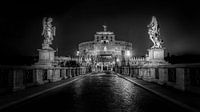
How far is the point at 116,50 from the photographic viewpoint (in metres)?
163

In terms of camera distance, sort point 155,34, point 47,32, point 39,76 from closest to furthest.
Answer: point 39,76 → point 47,32 → point 155,34

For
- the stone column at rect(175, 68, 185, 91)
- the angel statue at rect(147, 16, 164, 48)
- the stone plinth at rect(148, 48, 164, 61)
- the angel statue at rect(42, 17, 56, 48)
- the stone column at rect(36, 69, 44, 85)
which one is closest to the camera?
the stone column at rect(175, 68, 185, 91)

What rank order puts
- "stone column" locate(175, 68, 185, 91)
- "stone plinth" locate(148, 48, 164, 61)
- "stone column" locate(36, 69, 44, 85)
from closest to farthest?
"stone column" locate(175, 68, 185, 91) → "stone column" locate(36, 69, 44, 85) → "stone plinth" locate(148, 48, 164, 61)

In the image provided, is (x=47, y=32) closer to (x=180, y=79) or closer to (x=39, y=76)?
(x=39, y=76)

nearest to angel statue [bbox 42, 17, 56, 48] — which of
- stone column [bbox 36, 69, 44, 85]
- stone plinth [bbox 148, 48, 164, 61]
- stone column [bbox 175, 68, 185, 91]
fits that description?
stone column [bbox 36, 69, 44, 85]

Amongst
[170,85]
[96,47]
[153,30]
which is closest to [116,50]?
[96,47]

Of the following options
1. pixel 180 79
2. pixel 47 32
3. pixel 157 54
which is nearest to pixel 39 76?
pixel 47 32

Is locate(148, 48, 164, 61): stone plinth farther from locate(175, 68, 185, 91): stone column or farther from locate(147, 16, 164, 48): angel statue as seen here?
locate(175, 68, 185, 91): stone column

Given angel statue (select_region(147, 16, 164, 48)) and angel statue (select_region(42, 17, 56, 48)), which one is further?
angel statue (select_region(147, 16, 164, 48))

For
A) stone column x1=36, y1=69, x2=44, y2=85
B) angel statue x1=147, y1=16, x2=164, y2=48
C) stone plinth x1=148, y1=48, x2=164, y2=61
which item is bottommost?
stone column x1=36, y1=69, x2=44, y2=85

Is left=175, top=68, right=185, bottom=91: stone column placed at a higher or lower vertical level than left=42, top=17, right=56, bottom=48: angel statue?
lower

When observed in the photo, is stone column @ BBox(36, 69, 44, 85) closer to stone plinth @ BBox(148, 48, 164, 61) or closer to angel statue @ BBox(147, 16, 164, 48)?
stone plinth @ BBox(148, 48, 164, 61)

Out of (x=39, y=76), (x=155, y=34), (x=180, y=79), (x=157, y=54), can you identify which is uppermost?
(x=155, y=34)

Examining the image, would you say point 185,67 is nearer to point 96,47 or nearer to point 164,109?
point 164,109
